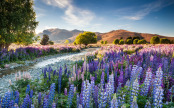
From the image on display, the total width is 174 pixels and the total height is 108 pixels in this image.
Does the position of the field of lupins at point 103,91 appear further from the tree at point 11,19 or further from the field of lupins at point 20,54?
the tree at point 11,19

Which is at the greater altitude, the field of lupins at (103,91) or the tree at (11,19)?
the tree at (11,19)

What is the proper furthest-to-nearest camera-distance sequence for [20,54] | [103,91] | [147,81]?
1. [20,54]
2. [147,81]
3. [103,91]

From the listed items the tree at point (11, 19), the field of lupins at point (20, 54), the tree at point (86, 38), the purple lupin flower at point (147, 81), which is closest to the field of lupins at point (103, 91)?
the purple lupin flower at point (147, 81)

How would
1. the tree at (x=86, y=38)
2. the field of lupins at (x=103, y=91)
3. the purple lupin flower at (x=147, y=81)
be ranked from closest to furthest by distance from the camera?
the field of lupins at (x=103, y=91) < the purple lupin flower at (x=147, y=81) < the tree at (x=86, y=38)

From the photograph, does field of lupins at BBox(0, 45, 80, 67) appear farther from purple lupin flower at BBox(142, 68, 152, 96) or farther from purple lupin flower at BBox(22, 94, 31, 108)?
purple lupin flower at BBox(142, 68, 152, 96)

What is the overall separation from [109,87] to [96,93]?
42 cm

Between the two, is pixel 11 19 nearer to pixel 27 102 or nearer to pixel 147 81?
pixel 27 102

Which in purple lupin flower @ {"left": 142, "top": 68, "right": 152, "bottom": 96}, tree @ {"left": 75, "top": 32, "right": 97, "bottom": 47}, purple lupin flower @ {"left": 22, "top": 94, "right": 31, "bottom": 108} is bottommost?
purple lupin flower @ {"left": 22, "top": 94, "right": 31, "bottom": 108}

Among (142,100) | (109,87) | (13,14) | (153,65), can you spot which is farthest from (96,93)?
(13,14)

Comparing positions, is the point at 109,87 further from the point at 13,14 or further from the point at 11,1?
the point at 11,1

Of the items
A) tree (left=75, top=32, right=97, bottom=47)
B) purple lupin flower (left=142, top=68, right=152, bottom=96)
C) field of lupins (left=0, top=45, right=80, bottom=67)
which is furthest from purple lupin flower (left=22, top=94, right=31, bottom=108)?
tree (left=75, top=32, right=97, bottom=47)

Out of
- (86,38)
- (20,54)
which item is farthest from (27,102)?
(86,38)

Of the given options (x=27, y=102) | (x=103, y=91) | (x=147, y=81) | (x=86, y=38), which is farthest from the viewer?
(x=86, y=38)

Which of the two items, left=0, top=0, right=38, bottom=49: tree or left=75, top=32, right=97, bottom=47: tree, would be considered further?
left=75, top=32, right=97, bottom=47: tree
